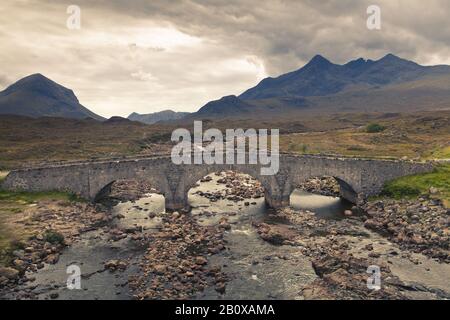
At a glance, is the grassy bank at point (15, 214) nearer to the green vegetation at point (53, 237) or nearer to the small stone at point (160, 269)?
the green vegetation at point (53, 237)

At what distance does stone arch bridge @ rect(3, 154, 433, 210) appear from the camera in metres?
50.9

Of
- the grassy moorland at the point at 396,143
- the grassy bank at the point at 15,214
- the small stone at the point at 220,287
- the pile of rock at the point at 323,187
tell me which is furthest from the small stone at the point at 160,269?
the grassy moorland at the point at 396,143

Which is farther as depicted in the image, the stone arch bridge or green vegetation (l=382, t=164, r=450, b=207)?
the stone arch bridge

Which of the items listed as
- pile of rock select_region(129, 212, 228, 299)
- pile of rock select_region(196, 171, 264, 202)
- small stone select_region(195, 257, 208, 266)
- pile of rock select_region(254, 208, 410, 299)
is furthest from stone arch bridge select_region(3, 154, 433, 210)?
small stone select_region(195, 257, 208, 266)

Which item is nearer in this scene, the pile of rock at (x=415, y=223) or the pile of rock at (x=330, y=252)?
the pile of rock at (x=330, y=252)

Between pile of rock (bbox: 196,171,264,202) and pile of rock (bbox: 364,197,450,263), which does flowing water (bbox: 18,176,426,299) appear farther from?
pile of rock (bbox: 196,171,264,202)

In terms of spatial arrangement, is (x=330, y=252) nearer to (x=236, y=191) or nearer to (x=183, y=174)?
(x=183, y=174)

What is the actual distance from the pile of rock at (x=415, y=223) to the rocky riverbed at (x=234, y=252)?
4.1 inches

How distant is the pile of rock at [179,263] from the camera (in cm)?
3022

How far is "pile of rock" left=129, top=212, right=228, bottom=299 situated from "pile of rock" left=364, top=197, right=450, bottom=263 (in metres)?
18.6

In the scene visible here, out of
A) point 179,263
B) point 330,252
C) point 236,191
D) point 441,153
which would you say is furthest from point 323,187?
point 179,263

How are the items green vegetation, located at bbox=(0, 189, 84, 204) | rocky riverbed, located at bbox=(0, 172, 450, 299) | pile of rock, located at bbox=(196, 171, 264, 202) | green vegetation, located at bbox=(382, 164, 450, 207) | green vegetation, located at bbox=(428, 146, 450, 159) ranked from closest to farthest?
rocky riverbed, located at bbox=(0, 172, 450, 299) < green vegetation, located at bbox=(0, 189, 84, 204) < green vegetation, located at bbox=(382, 164, 450, 207) < pile of rock, located at bbox=(196, 171, 264, 202) < green vegetation, located at bbox=(428, 146, 450, 159)
